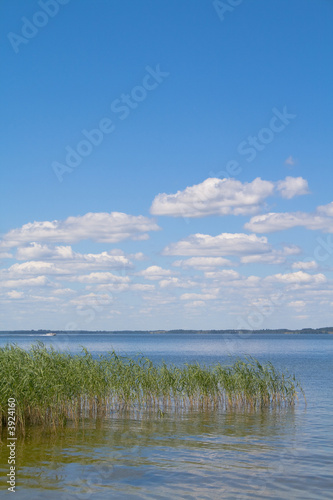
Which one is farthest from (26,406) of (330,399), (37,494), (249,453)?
(330,399)

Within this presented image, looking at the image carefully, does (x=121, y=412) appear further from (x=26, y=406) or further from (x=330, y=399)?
(x=330, y=399)

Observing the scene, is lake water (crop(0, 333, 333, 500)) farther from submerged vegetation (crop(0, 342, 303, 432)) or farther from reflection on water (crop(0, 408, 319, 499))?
submerged vegetation (crop(0, 342, 303, 432))

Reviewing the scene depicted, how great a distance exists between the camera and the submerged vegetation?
1628 cm

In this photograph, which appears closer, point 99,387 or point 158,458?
point 158,458

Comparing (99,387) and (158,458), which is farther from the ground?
(99,387)

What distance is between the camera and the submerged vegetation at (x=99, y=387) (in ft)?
53.4

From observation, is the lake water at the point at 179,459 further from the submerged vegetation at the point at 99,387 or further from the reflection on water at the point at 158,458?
the submerged vegetation at the point at 99,387

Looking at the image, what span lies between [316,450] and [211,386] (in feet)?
23.7

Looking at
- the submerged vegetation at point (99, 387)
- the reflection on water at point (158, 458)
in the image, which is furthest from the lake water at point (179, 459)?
the submerged vegetation at point (99, 387)

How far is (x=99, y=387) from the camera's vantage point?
19.8 metres

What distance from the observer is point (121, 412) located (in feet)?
68.0

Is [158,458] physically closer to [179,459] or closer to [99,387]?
[179,459]

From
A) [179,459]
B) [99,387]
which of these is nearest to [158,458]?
[179,459]

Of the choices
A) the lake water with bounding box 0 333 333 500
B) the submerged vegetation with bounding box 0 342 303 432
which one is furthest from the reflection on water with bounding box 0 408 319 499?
the submerged vegetation with bounding box 0 342 303 432
